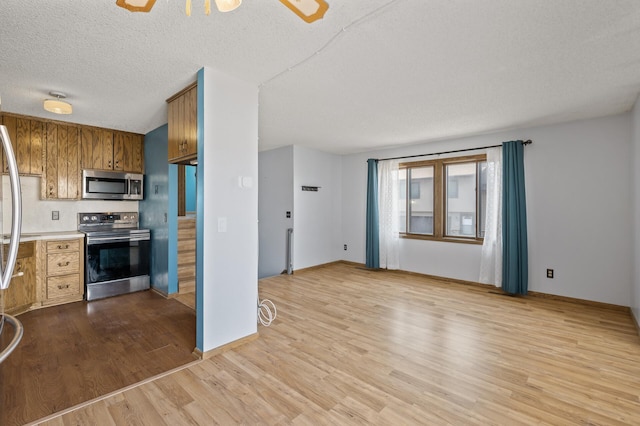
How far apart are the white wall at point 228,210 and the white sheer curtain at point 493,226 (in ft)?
11.7

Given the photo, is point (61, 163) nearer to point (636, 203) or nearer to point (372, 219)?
point (372, 219)

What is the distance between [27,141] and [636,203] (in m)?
7.05

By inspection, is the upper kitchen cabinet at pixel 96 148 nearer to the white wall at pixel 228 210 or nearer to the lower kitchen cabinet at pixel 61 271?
the lower kitchen cabinet at pixel 61 271

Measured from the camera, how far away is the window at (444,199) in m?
4.86

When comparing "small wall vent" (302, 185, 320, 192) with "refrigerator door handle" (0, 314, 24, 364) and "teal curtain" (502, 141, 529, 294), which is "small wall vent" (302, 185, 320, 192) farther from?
"refrigerator door handle" (0, 314, 24, 364)

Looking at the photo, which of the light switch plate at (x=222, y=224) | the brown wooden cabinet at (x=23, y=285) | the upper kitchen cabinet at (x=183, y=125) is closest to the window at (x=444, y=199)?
the light switch plate at (x=222, y=224)

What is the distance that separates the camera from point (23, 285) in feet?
11.5

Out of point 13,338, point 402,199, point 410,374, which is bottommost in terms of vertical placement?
point 410,374

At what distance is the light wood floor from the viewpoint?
1878 mm

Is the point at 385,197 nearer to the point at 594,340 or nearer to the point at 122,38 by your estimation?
the point at 594,340

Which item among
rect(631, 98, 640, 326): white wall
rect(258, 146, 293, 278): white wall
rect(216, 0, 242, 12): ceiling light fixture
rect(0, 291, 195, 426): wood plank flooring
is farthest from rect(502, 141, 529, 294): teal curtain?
rect(216, 0, 242, 12): ceiling light fixture

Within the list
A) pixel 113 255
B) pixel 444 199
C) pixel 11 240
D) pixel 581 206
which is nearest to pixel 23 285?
pixel 113 255

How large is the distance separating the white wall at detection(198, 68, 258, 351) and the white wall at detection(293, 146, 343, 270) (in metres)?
2.76

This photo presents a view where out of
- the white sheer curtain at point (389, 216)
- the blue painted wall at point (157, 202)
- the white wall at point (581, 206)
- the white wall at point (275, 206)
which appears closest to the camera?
the white wall at point (581, 206)
